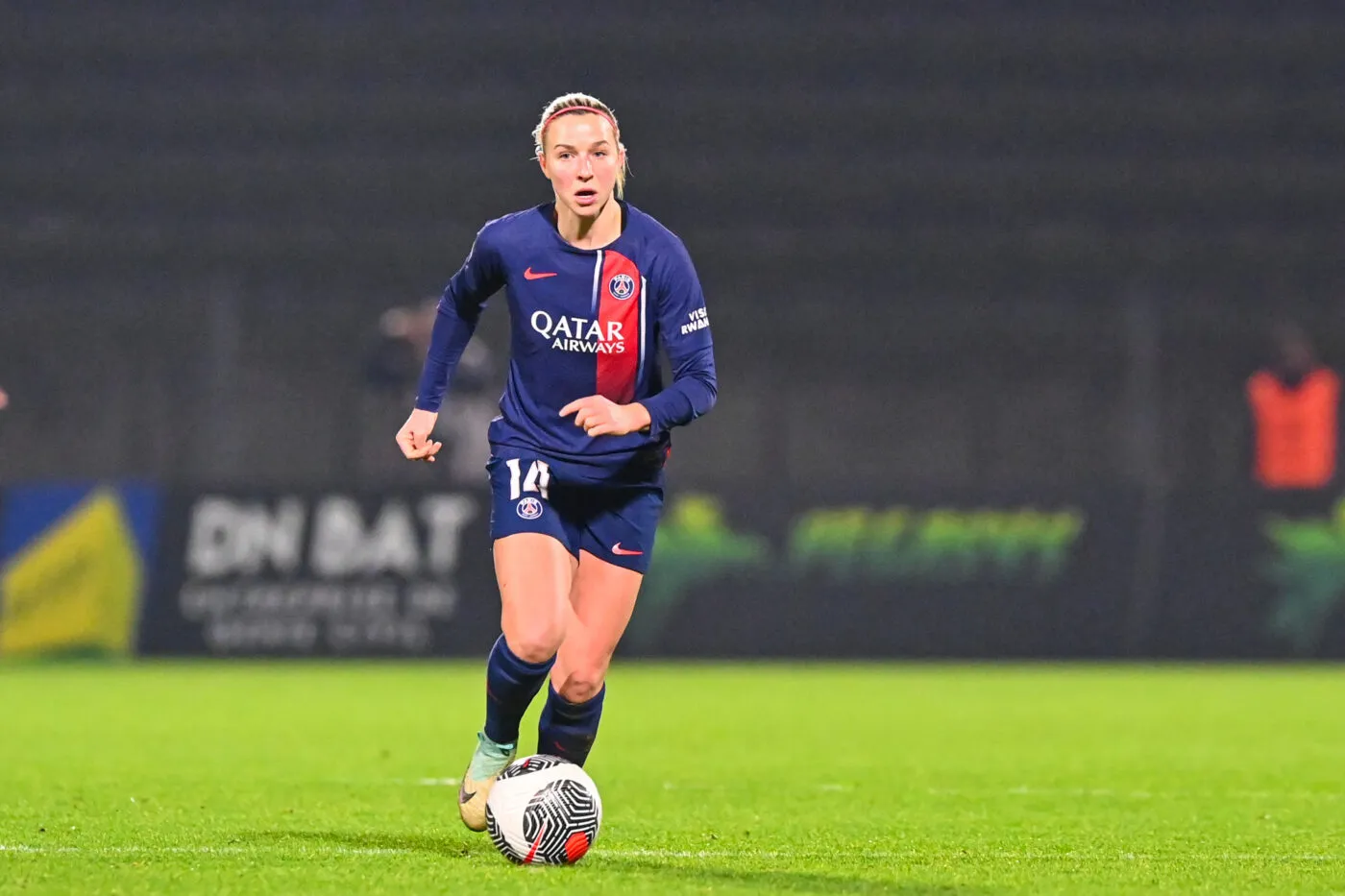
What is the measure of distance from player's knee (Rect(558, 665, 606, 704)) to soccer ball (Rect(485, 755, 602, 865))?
384 millimetres

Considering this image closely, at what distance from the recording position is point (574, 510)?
616 cm

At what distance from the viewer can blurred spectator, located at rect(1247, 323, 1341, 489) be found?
18312mm

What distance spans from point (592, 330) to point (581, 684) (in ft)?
3.23

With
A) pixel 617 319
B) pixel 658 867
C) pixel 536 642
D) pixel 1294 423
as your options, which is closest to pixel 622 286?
pixel 617 319

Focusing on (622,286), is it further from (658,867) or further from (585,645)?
(658,867)

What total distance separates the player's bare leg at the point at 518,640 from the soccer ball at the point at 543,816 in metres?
0.23

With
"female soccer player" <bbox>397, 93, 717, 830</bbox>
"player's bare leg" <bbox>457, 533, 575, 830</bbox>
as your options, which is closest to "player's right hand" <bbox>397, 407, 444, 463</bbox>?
"female soccer player" <bbox>397, 93, 717, 830</bbox>

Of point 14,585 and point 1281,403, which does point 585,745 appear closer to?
point 14,585

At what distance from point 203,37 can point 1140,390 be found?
10053 mm

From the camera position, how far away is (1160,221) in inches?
893

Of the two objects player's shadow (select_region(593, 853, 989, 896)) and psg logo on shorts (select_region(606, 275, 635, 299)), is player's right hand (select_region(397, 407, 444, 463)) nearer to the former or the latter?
psg logo on shorts (select_region(606, 275, 635, 299))

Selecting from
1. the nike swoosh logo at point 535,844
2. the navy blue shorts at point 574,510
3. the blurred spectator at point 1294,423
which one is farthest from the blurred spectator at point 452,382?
the nike swoosh logo at point 535,844

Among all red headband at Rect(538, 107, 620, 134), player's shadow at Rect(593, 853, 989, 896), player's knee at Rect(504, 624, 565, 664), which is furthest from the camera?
red headband at Rect(538, 107, 620, 134)

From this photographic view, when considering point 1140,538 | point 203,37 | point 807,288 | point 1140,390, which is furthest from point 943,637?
point 203,37
